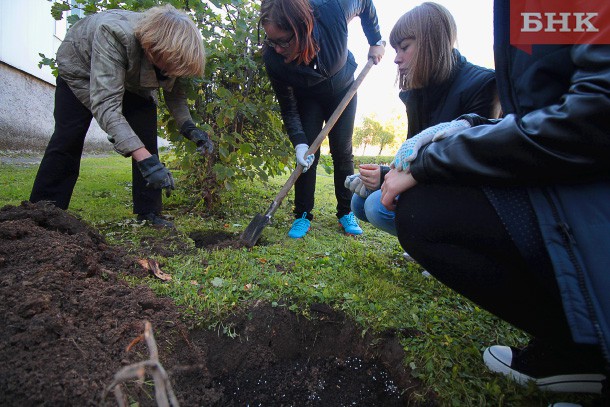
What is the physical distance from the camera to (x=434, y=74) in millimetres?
1949

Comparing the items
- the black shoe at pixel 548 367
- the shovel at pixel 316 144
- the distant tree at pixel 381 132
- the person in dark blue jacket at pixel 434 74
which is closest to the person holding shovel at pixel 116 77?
the shovel at pixel 316 144

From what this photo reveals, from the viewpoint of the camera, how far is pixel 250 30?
302 centimetres

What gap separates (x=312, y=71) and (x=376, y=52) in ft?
2.70

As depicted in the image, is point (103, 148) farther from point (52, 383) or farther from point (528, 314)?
point (528, 314)

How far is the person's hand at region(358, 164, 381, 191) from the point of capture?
1936 millimetres

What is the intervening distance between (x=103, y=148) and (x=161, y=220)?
9.03 metres

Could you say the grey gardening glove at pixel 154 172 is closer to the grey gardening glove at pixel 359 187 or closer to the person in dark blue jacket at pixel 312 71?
the person in dark blue jacket at pixel 312 71

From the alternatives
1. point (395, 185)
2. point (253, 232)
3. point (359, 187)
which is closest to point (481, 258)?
point (395, 185)

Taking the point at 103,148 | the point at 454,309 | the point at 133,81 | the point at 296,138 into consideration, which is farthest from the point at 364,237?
the point at 103,148

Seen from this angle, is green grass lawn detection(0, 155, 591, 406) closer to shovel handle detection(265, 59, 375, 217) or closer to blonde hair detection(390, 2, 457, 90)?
shovel handle detection(265, 59, 375, 217)

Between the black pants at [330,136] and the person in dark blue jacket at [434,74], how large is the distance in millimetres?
981

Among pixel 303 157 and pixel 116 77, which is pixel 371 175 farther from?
pixel 116 77

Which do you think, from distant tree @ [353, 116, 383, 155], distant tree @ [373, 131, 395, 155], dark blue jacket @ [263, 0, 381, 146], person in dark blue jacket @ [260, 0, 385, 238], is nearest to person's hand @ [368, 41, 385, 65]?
person in dark blue jacket @ [260, 0, 385, 238]

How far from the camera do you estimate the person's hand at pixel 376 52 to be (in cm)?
316
